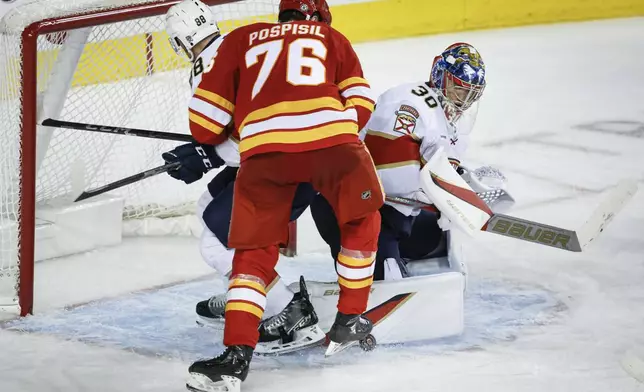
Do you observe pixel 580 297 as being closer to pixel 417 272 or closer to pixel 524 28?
pixel 417 272

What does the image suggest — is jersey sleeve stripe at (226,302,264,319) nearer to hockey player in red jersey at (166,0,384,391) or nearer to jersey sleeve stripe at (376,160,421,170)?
hockey player in red jersey at (166,0,384,391)

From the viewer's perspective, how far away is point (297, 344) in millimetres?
2648

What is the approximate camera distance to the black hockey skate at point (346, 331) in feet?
8.27

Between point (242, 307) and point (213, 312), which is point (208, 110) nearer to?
point (242, 307)

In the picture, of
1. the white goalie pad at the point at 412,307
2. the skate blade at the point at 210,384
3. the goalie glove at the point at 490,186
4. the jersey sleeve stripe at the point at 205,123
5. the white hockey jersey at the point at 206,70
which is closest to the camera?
the skate blade at the point at 210,384

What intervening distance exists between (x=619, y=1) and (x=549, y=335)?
372cm

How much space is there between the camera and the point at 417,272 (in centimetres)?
314

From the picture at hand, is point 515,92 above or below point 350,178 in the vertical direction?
below

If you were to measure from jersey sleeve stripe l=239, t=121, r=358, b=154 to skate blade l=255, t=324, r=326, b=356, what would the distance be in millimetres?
517

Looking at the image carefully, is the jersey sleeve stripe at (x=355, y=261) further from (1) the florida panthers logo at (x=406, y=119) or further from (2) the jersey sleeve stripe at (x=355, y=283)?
(1) the florida panthers logo at (x=406, y=119)

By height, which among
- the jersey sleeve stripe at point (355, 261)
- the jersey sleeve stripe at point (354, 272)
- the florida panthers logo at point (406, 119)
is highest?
the florida panthers logo at point (406, 119)

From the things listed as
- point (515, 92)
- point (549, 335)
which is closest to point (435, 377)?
point (549, 335)

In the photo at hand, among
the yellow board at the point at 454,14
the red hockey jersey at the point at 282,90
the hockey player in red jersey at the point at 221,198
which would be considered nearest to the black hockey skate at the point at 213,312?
the hockey player in red jersey at the point at 221,198

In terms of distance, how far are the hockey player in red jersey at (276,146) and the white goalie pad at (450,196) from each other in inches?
12.9
